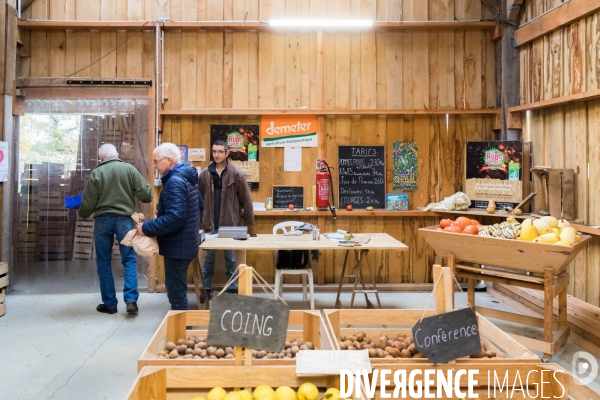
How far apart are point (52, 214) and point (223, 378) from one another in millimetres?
5016

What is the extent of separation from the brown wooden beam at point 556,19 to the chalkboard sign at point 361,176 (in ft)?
6.94

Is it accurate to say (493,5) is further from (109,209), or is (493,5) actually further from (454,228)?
(109,209)

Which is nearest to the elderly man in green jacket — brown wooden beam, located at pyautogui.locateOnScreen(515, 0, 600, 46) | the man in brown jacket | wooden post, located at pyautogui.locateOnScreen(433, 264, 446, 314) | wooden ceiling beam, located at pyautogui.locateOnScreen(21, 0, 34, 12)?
the man in brown jacket

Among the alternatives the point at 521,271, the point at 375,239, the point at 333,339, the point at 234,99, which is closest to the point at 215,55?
the point at 234,99

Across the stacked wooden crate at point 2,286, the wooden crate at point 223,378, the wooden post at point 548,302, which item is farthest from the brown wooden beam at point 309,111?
the wooden crate at point 223,378

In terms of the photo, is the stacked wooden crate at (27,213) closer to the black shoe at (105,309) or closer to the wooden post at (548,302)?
the black shoe at (105,309)

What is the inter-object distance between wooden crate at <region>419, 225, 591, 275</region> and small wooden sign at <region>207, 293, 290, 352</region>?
263 centimetres

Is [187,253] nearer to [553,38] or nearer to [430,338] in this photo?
[430,338]

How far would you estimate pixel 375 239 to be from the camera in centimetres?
501

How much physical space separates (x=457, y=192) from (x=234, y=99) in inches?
122

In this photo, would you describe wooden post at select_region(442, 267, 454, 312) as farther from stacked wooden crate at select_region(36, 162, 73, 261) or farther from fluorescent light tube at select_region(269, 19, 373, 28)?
stacked wooden crate at select_region(36, 162, 73, 261)

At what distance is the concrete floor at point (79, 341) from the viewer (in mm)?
3371

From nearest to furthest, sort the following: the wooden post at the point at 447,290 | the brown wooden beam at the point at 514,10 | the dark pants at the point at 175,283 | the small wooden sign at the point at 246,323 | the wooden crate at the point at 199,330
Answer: the small wooden sign at the point at 246,323 < the wooden post at the point at 447,290 < the wooden crate at the point at 199,330 < the dark pants at the point at 175,283 < the brown wooden beam at the point at 514,10

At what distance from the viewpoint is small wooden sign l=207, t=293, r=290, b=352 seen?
193 centimetres
